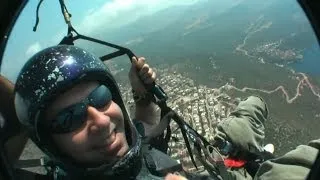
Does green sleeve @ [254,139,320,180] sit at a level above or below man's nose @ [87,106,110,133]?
below

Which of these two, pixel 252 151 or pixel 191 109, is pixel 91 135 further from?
pixel 191 109

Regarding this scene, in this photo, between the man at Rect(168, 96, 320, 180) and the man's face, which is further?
the man's face

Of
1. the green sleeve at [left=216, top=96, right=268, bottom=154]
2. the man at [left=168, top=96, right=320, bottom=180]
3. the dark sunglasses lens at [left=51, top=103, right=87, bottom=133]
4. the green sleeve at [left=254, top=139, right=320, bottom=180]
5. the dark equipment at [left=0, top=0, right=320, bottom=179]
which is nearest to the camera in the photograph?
the dark equipment at [left=0, top=0, right=320, bottom=179]

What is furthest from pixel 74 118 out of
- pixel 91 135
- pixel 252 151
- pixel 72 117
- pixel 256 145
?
pixel 256 145

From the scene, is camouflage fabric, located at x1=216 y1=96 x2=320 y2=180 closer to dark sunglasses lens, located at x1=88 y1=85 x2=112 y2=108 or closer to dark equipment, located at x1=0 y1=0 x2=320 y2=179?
dark equipment, located at x1=0 y1=0 x2=320 y2=179

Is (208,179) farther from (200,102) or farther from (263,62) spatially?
(263,62)

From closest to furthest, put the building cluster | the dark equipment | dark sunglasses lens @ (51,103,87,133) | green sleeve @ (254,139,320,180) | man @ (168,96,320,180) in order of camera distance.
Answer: the dark equipment → green sleeve @ (254,139,320,180) → man @ (168,96,320,180) → dark sunglasses lens @ (51,103,87,133) → the building cluster

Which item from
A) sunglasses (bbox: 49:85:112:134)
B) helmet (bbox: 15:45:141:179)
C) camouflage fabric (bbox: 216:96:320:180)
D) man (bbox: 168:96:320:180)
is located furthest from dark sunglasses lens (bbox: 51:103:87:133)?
camouflage fabric (bbox: 216:96:320:180)

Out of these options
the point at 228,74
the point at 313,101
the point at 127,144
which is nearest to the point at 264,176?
the point at 127,144
